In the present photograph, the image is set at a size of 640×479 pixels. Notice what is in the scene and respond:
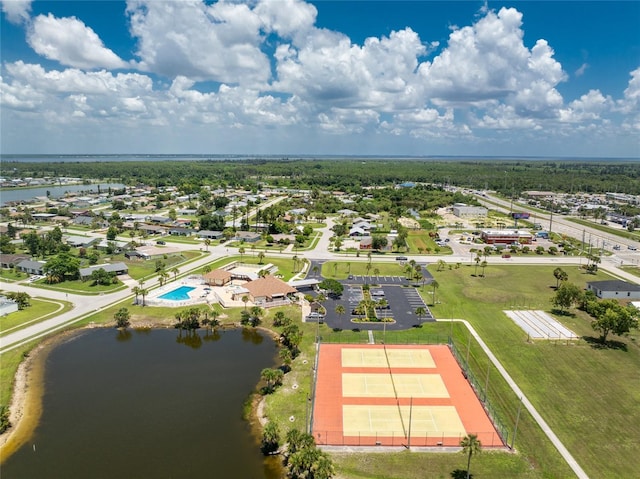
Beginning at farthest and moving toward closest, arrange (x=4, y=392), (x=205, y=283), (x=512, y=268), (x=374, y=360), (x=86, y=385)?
(x=512, y=268)
(x=205, y=283)
(x=374, y=360)
(x=86, y=385)
(x=4, y=392)

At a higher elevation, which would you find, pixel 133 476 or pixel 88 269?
pixel 88 269

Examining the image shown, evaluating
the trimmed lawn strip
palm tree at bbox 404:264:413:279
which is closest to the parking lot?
the trimmed lawn strip

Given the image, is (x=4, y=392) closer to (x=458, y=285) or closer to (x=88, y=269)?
(x=88, y=269)

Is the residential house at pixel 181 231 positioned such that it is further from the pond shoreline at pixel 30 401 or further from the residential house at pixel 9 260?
the pond shoreline at pixel 30 401

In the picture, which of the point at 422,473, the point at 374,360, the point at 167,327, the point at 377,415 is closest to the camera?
the point at 422,473

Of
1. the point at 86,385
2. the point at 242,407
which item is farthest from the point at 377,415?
the point at 86,385

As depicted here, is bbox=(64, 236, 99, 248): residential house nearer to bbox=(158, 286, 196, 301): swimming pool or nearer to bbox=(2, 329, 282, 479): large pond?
bbox=(158, 286, 196, 301): swimming pool

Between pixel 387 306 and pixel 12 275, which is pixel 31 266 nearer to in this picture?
pixel 12 275
